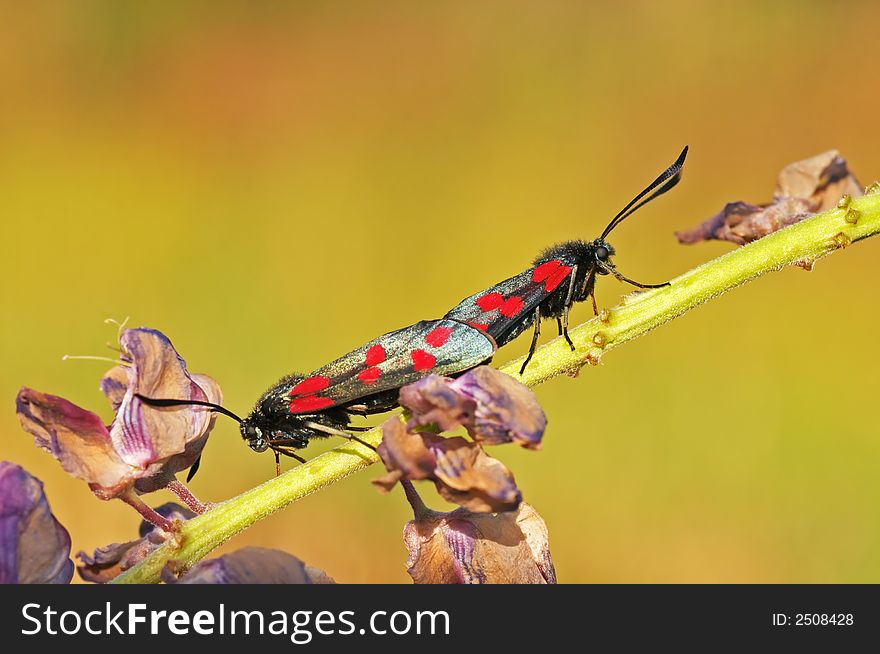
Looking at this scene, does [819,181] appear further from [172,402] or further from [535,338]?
[172,402]

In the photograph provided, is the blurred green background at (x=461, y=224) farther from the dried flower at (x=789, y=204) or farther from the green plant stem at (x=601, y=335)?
the green plant stem at (x=601, y=335)

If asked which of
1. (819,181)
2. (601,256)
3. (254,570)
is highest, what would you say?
(819,181)

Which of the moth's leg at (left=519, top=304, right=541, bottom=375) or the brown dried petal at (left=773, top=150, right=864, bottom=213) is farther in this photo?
the brown dried petal at (left=773, top=150, right=864, bottom=213)

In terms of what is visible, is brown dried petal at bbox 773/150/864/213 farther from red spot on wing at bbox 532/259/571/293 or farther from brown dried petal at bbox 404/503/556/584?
brown dried petal at bbox 404/503/556/584

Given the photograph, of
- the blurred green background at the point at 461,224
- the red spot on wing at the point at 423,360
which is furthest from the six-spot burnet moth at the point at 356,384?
the blurred green background at the point at 461,224

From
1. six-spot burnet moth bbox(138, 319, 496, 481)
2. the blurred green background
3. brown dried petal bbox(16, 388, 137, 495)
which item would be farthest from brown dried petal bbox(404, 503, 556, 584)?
the blurred green background

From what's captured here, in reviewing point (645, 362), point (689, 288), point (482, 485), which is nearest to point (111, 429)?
point (482, 485)

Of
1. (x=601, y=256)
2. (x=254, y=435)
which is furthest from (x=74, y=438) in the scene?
(x=601, y=256)
